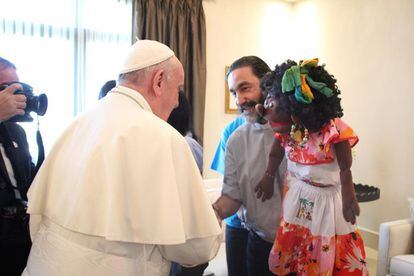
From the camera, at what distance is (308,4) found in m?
4.46

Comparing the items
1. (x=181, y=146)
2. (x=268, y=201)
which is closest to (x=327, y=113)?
(x=268, y=201)

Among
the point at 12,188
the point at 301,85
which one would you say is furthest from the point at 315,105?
the point at 12,188

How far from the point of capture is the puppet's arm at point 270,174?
1.33 metres

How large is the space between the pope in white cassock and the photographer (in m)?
0.41

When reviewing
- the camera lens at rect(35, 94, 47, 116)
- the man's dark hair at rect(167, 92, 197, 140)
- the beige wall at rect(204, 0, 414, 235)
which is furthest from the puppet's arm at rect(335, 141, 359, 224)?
the beige wall at rect(204, 0, 414, 235)

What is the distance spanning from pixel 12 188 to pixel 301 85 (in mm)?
1124

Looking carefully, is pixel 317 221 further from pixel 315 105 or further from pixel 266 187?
pixel 315 105

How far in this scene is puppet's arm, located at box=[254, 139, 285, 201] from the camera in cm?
133

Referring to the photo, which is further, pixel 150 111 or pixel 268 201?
pixel 268 201

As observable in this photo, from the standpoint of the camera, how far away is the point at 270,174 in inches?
52.8

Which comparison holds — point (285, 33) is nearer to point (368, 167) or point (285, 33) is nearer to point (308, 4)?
point (308, 4)

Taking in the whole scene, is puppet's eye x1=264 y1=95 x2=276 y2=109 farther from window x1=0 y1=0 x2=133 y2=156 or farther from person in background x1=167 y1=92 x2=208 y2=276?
window x1=0 y1=0 x2=133 y2=156

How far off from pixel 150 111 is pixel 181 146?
0.15 metres

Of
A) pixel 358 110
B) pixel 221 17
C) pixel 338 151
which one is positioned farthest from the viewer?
pixel 221 17
